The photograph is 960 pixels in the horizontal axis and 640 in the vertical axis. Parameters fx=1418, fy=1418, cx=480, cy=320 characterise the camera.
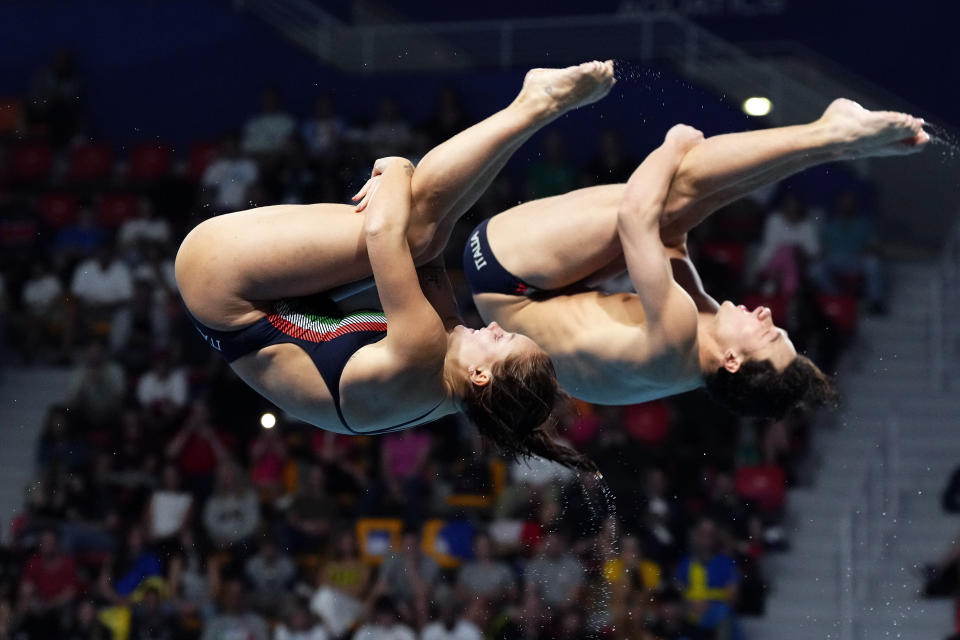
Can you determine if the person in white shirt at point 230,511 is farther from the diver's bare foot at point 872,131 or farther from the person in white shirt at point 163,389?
the diver's bare foot at point 872,131

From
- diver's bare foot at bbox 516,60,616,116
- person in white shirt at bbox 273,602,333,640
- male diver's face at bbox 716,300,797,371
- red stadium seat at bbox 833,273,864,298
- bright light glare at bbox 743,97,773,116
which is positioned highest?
diver's bare foot at bbox 516,60,616,116

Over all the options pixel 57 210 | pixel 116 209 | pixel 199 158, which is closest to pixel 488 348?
pixel 199 158

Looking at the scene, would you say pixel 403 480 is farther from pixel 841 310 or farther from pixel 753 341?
pixel 753 341

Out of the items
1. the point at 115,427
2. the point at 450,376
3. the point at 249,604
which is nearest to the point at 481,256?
the point at 450,376

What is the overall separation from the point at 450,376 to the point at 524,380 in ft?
0.85

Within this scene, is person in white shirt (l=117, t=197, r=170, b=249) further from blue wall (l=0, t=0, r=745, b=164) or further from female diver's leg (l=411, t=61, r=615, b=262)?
female diver's leg (l=411, t=61, r=615, b=262)

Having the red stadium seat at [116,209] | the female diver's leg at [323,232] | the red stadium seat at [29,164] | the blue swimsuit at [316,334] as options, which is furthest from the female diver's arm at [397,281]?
the red stadium seat at [29,164]

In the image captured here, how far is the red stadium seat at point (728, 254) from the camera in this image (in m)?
10.0

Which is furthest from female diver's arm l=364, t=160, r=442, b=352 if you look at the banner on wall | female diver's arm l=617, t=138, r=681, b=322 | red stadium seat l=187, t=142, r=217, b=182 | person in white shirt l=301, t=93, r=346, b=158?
the banner on wall

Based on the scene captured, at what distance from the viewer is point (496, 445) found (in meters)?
4.40

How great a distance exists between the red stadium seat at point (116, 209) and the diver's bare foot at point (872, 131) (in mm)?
8307

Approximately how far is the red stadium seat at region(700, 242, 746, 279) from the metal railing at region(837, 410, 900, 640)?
1.51 meters

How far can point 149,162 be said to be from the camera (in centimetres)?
1239

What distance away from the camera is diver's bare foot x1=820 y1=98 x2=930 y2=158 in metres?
4.65
